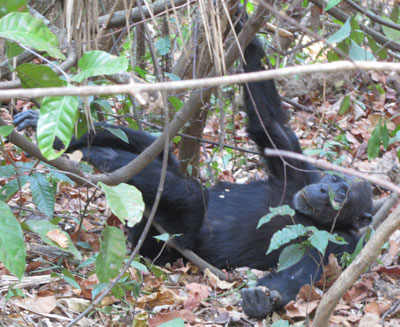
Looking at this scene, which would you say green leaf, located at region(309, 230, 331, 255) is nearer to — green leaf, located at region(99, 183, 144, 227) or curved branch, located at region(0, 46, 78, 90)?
green leaf, located at region(99, 183, 144, 227)

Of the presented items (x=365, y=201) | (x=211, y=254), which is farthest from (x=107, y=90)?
(x=365, y=201)

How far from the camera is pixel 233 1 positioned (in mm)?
3434

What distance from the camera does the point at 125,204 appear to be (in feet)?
6.45

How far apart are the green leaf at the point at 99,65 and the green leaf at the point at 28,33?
0.31 feet

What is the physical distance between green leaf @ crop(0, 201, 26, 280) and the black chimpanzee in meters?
2.22

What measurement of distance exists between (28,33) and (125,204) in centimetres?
67

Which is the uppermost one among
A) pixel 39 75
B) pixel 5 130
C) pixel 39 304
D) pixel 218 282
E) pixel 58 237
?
pixel 39 75

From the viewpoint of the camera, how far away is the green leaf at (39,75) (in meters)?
2.09

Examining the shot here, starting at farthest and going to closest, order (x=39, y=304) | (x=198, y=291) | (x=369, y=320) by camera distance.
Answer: (x=198, y=291) < (x=369, y=320) < (x=39, y=304)

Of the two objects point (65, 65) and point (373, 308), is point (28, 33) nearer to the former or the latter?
point (65, 65)

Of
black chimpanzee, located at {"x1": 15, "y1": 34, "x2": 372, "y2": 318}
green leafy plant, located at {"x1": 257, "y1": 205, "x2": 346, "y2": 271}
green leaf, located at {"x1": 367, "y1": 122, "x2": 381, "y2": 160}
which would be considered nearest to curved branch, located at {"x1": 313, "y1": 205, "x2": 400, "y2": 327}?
green leafy plant, located at {"x1": 257, "y1": 205, "x2": 346, "y2": 271}

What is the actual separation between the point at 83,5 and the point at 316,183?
9.99 ft

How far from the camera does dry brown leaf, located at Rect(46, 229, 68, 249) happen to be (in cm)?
218

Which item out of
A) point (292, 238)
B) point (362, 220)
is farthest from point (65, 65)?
point (362, 220)
